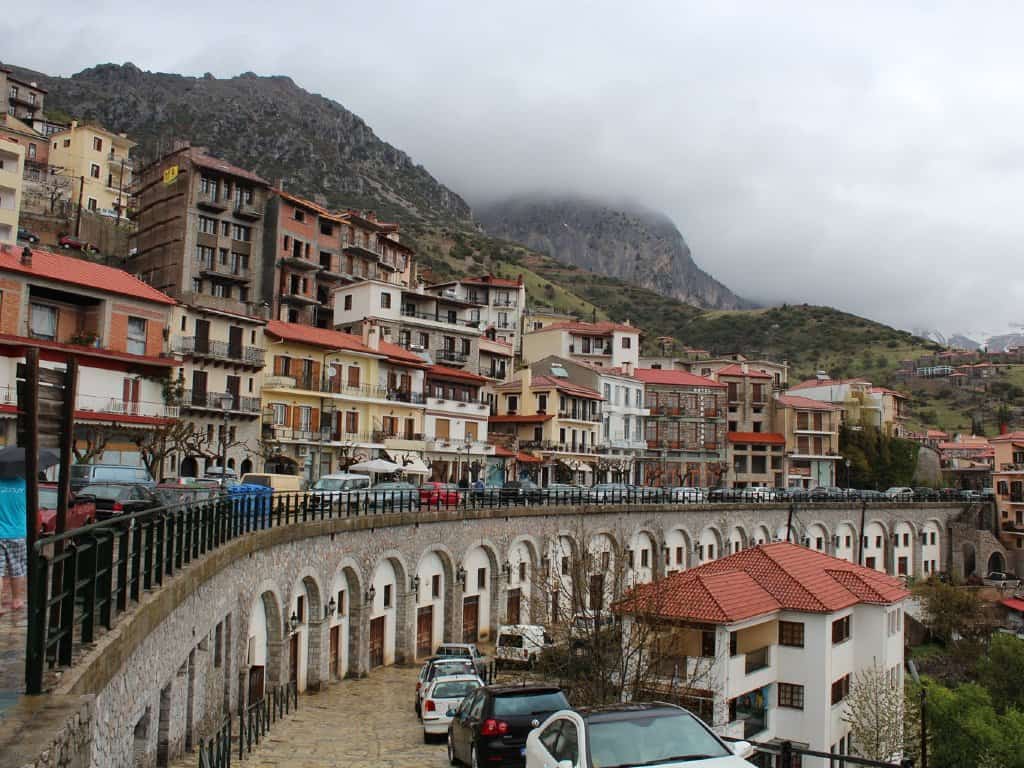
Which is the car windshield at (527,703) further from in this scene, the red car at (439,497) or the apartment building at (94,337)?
the apartment building at (94,337)

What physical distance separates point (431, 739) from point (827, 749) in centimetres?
1875

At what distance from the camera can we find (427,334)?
231 ft

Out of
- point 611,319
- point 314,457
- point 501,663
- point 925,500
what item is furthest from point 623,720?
point 611,319

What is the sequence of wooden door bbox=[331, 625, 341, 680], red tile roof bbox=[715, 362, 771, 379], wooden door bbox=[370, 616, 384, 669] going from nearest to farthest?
wooden door bbox=[331, 625, 341, 680] < wooden door bbox=[370, 616, 384, 669] < red tile roof bbox=[715, 362, 771, 379]

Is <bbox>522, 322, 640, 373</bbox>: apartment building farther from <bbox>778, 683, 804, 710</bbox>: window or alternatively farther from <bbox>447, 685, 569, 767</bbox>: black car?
<bbox>447, 685, 569, 767</bbox>: black car

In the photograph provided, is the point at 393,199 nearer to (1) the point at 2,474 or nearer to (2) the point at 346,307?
(2) the point at 346,307

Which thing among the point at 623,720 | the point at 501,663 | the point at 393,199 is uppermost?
→ the point at 393,199

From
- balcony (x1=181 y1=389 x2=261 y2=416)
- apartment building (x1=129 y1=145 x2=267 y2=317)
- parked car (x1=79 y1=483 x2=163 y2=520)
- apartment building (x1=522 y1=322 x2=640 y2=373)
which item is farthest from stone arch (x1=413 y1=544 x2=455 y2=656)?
apartment building (x1=522 y1=322 x2=640 y2=373)

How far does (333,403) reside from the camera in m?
54.2

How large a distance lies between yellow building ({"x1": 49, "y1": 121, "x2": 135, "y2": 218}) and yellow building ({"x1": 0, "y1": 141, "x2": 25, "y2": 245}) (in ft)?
77.4

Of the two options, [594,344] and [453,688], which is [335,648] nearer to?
[453,688]

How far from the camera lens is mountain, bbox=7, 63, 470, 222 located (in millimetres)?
149750

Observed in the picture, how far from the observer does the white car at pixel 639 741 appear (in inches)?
356

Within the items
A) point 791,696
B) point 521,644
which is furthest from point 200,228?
point 791,696
